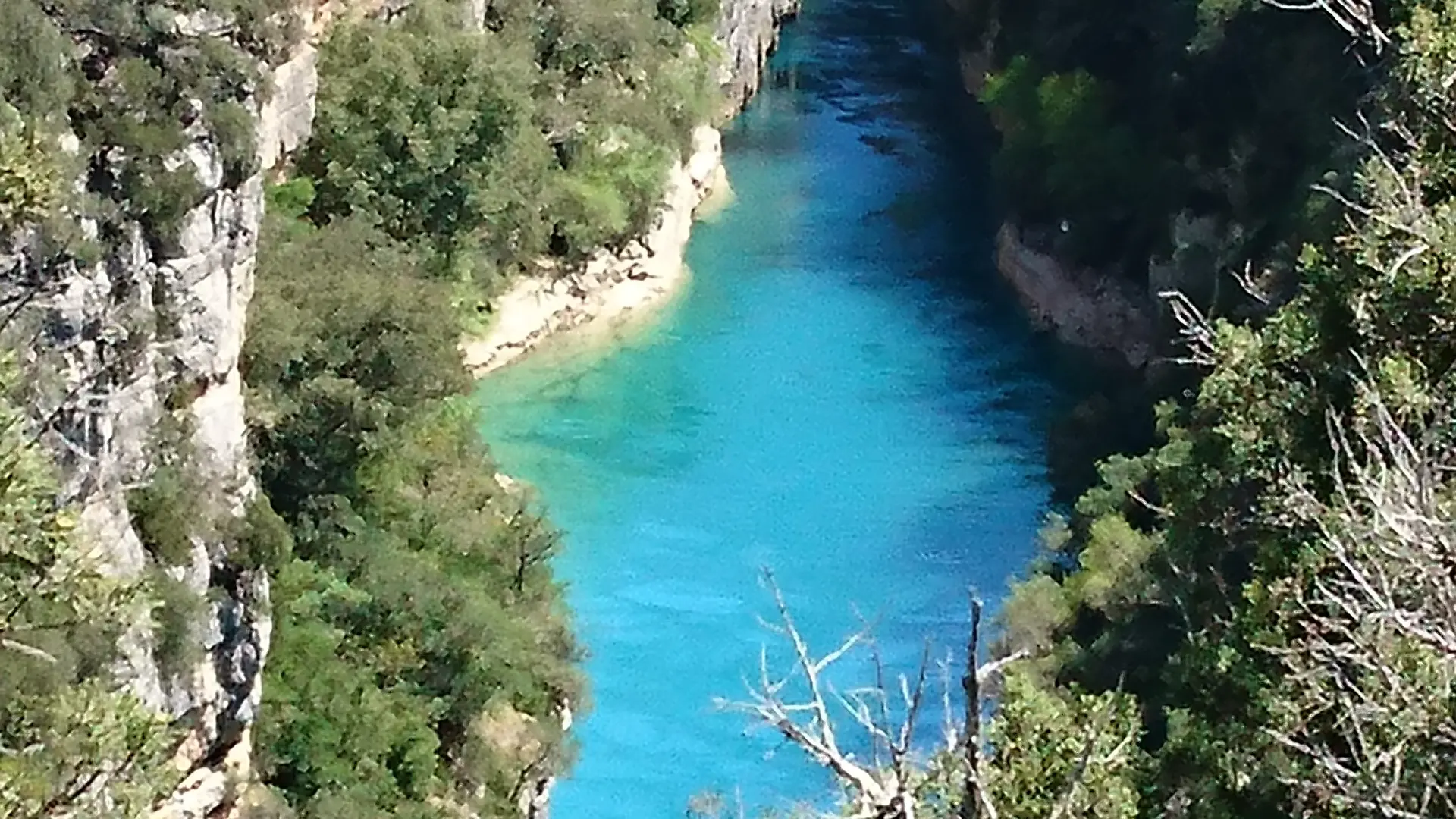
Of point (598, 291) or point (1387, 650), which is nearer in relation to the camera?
point (1387, 650)

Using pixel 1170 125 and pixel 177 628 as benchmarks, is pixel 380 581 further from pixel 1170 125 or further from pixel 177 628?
pixel 1170 125

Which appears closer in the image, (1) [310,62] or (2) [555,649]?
(2) [555,649]

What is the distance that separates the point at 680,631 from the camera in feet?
92.2

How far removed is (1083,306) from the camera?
3688 centimetres

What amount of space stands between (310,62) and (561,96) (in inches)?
355

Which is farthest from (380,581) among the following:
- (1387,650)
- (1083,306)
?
(1083,306)

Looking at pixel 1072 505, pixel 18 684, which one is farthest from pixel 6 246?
pixel 1072 505

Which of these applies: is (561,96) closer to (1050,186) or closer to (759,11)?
(1050,186)

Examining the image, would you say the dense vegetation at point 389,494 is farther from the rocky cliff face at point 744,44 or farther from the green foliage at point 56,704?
the rocky cliff face at point 744,44

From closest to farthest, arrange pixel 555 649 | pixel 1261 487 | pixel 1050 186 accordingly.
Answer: pixel 1261 487 < pixel 555 649 < pixel 1050 186

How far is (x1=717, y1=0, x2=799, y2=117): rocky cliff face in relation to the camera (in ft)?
158

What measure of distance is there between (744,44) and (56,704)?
132ft

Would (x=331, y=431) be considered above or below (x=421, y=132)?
below

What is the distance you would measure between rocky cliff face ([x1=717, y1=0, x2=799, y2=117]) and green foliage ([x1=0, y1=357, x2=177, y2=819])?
122 feet
